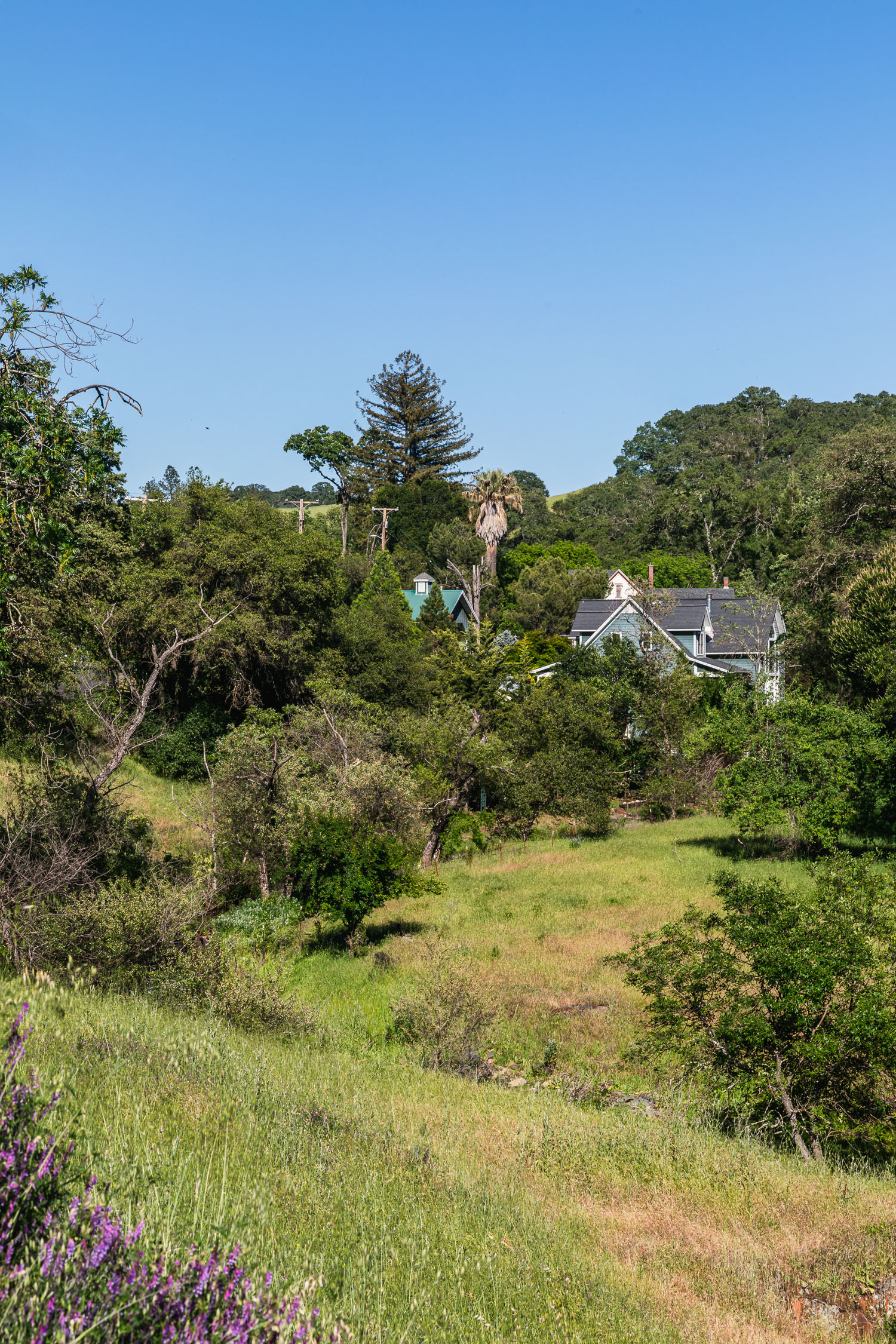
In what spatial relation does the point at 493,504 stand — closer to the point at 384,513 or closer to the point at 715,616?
the point at 384,513

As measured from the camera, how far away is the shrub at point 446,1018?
13031 millimetres

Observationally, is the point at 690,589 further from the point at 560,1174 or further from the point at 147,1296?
the point at 147,1296

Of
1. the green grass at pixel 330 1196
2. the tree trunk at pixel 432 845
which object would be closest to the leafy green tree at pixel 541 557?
the tree trunk at pixel 432 845

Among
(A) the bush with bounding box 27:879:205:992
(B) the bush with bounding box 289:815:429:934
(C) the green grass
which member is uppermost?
(C) the green grass

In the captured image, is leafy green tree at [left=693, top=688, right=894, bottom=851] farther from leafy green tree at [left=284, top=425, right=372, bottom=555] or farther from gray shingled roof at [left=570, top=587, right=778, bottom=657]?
leafy green tree at [left=284, top=425, right=372, bottom=555]

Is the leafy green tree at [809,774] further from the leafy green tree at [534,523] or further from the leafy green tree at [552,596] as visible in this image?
the leafy green tree at [534,523]

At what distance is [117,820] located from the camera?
1727 cm

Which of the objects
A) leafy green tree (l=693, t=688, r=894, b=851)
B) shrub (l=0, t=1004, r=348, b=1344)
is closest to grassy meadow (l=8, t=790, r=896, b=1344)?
shrub (l=0, t=1004, r=348, b=1344)

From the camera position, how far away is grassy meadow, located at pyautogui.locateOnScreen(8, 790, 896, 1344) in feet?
11.5

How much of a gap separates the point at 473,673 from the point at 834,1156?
24.2m

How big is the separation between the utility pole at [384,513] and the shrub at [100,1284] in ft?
186

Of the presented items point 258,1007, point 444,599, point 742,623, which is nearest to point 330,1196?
point 258,1007

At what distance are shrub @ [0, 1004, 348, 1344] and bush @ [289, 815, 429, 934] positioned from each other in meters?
17.3

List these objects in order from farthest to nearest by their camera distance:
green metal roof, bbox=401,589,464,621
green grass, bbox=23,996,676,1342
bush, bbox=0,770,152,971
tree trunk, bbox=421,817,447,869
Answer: green metal roof, bbox=401,589,464,621
tree trunk, bbox=421,817,447,869
bush, bbox=0,770,152,971
green grass, bbox=23,996,676,1342
